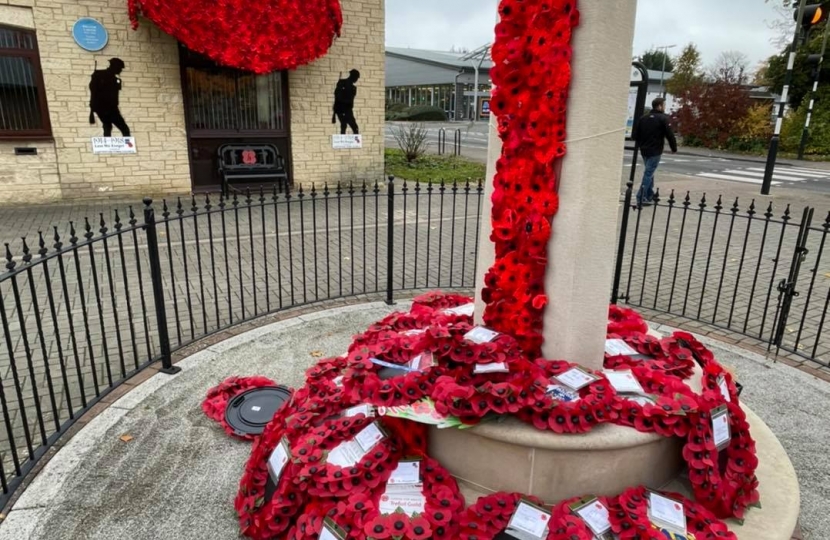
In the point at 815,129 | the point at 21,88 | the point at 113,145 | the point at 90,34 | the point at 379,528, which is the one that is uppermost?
the point at 90,34

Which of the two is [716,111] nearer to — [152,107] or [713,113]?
[713,113]

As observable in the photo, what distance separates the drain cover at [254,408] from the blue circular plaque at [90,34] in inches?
347

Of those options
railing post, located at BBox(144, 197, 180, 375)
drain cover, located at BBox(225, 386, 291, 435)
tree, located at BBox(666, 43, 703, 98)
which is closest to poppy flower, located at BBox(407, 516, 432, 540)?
drain cover, located at BBox(225, 386, 291, 435)

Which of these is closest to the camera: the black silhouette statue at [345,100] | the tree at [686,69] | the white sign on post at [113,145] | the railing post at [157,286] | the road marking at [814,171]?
the railing post at [157,286]

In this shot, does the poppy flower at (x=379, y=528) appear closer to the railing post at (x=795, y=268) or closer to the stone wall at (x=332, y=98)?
the railing post at (x=795, y=268)

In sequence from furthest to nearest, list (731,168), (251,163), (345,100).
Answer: (731,168) < (345,100) < (251,163)

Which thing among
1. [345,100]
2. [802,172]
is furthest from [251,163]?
[802,172]

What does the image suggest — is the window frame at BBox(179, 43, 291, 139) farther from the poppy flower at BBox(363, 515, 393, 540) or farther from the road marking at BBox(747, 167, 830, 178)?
the road marking at BBox(747, 167, 830, 178)

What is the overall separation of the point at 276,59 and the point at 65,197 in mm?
4558

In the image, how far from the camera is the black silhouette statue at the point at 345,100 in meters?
12.4

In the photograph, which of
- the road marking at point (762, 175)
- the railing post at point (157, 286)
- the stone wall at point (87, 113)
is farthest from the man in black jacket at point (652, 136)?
the railing post at point (157, 286)

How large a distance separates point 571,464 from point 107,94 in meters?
10.7

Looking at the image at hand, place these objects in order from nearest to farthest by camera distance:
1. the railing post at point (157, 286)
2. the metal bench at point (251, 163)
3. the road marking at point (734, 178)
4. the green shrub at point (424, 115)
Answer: the railing post at point (157, 286), the metal bench at point (251, 163), the road marking at point (734, 178), the green shrub at point (424, 115)

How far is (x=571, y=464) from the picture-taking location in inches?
102
